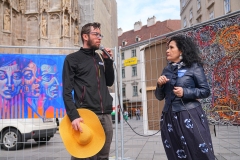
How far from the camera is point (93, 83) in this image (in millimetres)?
2650

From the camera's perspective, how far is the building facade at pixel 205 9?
2020 centimetres

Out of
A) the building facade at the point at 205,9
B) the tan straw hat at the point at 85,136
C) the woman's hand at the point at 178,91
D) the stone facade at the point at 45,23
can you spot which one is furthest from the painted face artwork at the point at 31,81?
the stone facade at the point at 45,23

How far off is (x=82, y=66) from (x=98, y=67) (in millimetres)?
185

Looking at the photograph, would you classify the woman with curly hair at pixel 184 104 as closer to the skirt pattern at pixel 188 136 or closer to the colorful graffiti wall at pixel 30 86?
the skirt pattern at pixel 188 136

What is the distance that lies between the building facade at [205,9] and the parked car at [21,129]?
16.9m

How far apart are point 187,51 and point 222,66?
1.67m

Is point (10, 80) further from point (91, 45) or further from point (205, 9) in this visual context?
point (205, 9)

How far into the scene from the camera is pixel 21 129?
5.88 meters

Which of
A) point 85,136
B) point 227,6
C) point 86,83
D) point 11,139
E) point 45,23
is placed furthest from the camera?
point 45,23

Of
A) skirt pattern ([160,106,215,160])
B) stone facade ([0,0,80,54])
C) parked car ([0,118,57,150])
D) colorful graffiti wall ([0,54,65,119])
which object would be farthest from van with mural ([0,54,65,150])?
stone facade ([0,0,80,54])

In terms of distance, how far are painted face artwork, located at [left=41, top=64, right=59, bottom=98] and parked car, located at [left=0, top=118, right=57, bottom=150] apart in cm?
70

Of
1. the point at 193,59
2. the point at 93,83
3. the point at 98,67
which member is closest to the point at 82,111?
the point at 93,83

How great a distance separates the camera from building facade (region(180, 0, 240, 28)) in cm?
2020

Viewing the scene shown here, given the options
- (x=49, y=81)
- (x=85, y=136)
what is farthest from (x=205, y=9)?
(x=85, y=136)
